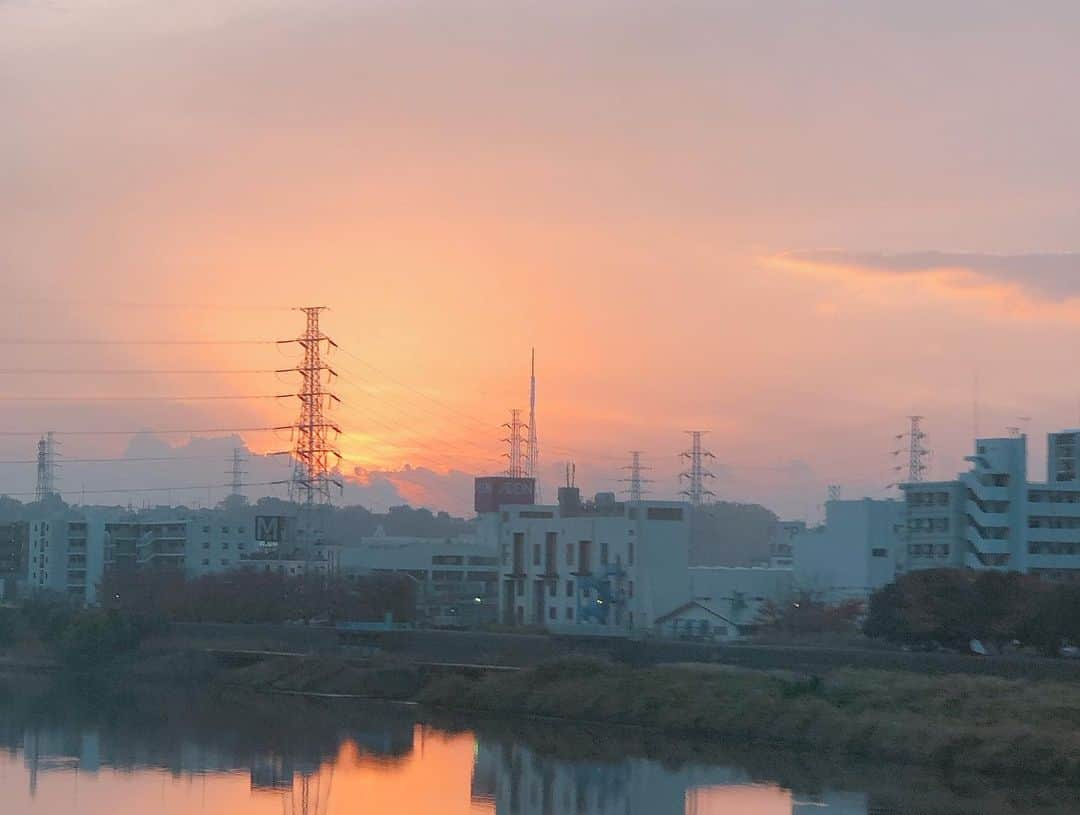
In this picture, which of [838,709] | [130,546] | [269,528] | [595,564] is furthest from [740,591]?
[130,546]

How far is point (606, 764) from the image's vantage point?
2755 centimetres

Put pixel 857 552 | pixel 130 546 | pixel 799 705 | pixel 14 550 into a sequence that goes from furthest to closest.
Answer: pixel 14 550
pixel 130 546
pixel 857 552
pixel 799 705

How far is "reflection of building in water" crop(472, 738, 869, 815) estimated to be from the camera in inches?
910

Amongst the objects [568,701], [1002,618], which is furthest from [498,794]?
[1002,618]

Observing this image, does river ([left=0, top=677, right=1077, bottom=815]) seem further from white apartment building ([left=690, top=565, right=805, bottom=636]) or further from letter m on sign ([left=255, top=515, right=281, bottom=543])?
letter m on sign ([left=255, top=515, right=281, bottom=543])

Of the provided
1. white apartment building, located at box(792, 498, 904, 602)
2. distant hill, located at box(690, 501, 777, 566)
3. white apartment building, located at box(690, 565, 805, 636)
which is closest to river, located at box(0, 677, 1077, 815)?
white apartment building, located at box(690, 565, 805, 636)

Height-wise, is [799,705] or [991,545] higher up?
[991,545]

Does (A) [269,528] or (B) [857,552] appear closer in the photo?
(B) [857,552]

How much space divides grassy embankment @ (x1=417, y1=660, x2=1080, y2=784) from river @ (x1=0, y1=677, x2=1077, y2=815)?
29.4 inches

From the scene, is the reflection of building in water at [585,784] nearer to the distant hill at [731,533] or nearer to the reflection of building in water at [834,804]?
the reflection of building in water at [834,804]

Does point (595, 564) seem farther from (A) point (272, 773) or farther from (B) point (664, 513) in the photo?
(A) point (272, 773)

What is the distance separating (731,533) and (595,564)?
221 feet

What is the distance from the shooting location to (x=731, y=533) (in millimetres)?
115812

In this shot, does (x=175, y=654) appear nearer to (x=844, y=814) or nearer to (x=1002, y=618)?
(x=1002, y=618)
